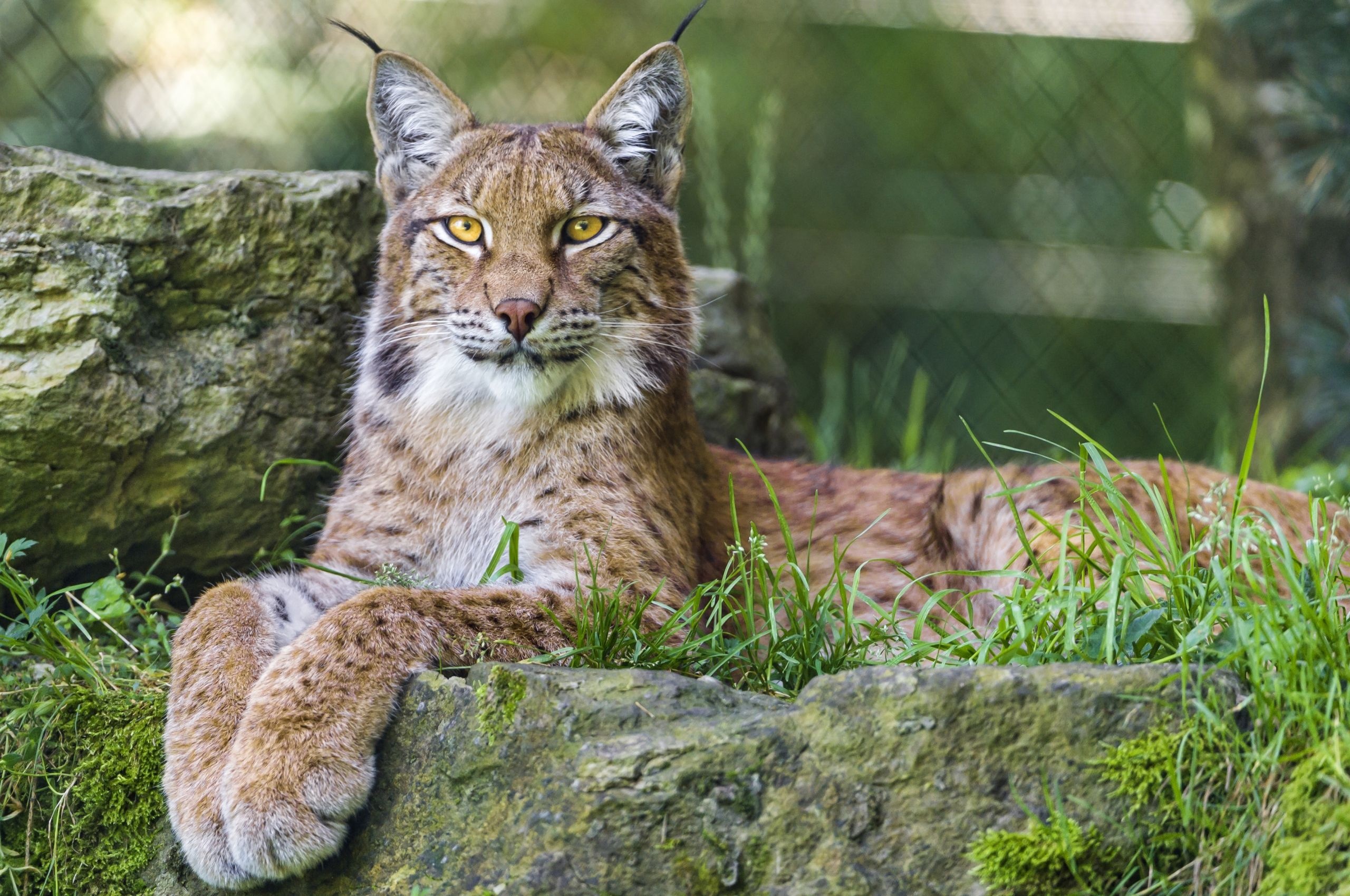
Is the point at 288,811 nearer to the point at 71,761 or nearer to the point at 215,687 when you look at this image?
the point at 215,687

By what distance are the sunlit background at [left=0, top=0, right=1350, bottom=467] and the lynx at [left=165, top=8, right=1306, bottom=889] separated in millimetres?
2120

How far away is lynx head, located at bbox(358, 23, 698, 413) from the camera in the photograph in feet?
11.9

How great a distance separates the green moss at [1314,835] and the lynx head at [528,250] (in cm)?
204

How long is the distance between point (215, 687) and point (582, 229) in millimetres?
1613

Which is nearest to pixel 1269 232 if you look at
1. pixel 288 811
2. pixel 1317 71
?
pixel 1317 71

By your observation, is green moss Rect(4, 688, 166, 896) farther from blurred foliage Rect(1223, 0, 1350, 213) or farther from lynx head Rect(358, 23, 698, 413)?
blurred foliage Rect(1223, 0, 1350, 213)

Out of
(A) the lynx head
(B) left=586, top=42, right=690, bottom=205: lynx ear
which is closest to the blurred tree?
(B) left=586, top=42, right=690, bottom=205: lynx ear

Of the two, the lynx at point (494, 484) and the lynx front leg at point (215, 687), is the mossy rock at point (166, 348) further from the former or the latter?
the lynx front leg at point (215, 687)

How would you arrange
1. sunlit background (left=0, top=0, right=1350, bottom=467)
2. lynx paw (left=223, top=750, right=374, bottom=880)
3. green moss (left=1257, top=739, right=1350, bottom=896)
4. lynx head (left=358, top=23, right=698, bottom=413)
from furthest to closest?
1. sunlit background (left=0, top=0, right=1350, bottom=467)
2. lynx head (left=358, top=23, right=698, bottom=413)
3. lynx paw (left=223, top=750, right=374, bottom=880)
4. green moss (left=1257, top=739, right=1350, bottom=896)

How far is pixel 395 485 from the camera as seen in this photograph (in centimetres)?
384

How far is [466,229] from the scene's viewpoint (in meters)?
3.82

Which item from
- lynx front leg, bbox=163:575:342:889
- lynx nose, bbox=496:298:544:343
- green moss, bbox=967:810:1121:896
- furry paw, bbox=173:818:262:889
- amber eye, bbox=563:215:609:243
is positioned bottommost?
green moss, bbox=967:810:1121:896

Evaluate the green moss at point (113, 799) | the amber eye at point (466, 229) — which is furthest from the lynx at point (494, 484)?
the green moss at point (113, 799)

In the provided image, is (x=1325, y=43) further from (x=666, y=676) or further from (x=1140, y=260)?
(x=666, y=676)
